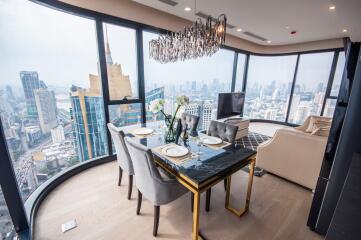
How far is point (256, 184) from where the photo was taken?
2590 mm

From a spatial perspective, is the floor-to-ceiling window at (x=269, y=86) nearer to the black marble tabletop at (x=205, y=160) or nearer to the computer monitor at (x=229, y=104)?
the computer monitor at (x=229, y=104)

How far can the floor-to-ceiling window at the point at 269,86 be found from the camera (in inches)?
235

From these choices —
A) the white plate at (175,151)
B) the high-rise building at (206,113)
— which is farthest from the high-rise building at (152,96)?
the white plate at (175,151)

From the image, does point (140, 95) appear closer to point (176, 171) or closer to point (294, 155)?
point (176, 171)

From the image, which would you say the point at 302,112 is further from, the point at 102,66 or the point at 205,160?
the point at 102,66

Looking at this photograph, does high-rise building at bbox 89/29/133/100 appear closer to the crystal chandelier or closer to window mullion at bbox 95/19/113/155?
window mullion at bbox 95/19/113/155

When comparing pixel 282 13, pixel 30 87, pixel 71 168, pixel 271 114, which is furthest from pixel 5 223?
pixel 271 114

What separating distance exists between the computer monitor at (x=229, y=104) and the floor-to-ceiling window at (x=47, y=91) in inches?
111

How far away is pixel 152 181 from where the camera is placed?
1.54m

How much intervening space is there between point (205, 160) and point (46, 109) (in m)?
2.25

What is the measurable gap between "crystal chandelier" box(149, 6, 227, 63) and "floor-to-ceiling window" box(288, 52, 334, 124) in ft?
16.9

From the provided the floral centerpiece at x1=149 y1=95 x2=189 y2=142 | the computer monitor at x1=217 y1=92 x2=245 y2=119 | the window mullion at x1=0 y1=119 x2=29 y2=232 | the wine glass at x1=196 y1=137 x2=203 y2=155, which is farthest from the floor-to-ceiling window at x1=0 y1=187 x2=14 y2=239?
the computer monitor at x1=217 y1=92 x2=245 y2=119

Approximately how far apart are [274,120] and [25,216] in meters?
7.30

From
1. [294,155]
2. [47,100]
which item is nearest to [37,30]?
[47,100]
